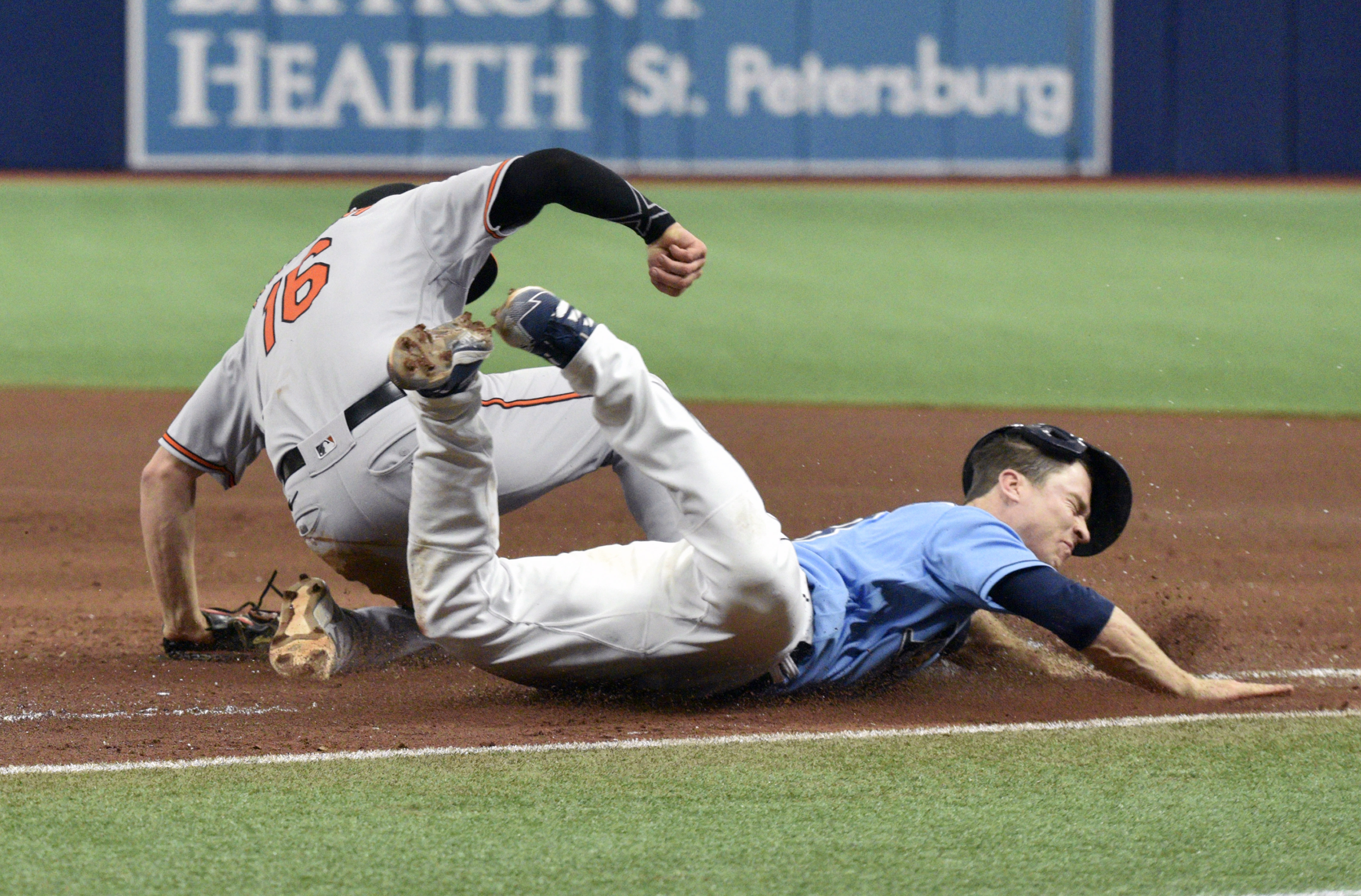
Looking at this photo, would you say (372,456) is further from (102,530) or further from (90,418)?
(90,418)

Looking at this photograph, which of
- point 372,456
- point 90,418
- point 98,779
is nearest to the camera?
point 98,779

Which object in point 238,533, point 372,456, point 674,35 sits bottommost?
point 238,533

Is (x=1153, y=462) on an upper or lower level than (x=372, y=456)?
lower

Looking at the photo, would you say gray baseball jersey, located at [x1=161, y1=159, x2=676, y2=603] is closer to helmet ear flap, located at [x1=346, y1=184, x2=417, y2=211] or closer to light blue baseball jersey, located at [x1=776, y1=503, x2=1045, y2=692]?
helmet ear flap, located at [x1=346, y1=184, x2=417, y2=211]

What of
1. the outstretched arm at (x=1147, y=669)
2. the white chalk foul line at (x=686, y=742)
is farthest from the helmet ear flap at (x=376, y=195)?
the outstretched arm at (x=1147, y=669)

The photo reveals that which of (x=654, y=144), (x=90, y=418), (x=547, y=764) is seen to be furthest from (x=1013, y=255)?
(x=547, y=764)

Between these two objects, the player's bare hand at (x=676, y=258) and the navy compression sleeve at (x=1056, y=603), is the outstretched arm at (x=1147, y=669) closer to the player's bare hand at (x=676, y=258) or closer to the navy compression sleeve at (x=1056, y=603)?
the navy compression sleeve at (x=1056, y=603)

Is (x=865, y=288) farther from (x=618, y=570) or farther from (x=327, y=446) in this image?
(x=618, y=570)
